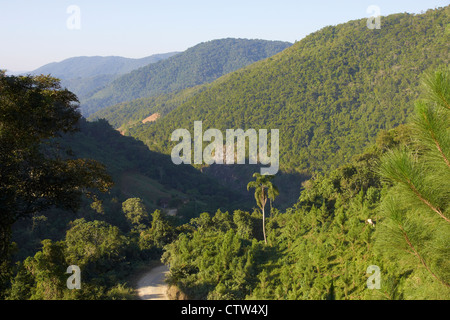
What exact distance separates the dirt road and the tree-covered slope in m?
54.2

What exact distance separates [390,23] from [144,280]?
4231 inches

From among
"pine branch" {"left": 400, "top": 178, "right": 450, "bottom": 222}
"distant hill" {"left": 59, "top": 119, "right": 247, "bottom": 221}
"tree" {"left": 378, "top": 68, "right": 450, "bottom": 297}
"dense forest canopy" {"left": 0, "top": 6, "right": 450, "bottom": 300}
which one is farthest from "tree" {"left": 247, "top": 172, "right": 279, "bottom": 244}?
"distant hill" {"left": 59, "top": 119, "right": 247, "bottom": 221}

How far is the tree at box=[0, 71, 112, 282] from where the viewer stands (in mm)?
8180

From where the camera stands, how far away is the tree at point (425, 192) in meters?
3.85

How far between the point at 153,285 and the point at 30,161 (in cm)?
925

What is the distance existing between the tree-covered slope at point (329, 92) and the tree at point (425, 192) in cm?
6512

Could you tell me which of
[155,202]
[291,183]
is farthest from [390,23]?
[155,202]

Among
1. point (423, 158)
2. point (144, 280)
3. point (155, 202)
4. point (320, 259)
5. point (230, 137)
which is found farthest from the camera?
point (230, 137)

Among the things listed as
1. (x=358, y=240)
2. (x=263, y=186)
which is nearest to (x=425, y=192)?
(x=358, y=240)

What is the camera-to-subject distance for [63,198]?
9367 millimetres

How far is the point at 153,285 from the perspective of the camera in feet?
52.5

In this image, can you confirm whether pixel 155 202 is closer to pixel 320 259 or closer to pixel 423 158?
pixel 320 259

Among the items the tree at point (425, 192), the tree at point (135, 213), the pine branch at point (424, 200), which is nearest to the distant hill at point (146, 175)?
the tree at point (135, 213)

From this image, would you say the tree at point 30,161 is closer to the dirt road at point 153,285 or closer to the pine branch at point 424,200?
the dirt road at point 153,285
